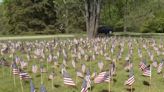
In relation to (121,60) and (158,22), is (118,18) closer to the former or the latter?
(158,22)

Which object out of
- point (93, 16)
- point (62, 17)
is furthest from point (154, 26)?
point (93, 16)

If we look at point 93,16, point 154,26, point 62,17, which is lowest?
point 154,26

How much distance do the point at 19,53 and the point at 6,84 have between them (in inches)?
317

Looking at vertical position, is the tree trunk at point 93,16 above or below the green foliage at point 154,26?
above

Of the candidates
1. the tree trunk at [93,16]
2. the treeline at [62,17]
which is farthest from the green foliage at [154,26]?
the tree trunk at [93,16]

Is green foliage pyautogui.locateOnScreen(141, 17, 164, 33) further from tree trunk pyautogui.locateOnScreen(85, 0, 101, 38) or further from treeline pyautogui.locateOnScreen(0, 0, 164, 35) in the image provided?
tree trunk pyautogui.locateOnScreen(85, 0, 101, 38)

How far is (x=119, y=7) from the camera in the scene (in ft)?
209

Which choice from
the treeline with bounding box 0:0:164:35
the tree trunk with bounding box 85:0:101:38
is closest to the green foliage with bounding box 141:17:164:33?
the treeline with bounding box 0:0:164:35

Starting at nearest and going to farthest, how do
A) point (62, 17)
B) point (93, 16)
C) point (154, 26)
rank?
point (93, 16), point (154, 26), point (62, 17)

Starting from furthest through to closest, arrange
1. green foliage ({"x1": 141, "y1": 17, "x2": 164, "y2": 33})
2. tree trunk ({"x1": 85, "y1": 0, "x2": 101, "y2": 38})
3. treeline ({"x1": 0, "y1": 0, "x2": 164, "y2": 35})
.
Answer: treeline ({"x1": 0, "y1": 0, "x2": 164, "y2": 35}) → green foliage ({"x1": 141, "y1": 17, "x2": 164, "y2": 33}) → tree trunk ({"x1": 85, "y1": 0, "x2": 101, "y2": 38})

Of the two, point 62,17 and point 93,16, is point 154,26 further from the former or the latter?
point 93,16

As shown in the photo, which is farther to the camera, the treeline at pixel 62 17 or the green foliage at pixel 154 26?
the treeline at pixel 62 17

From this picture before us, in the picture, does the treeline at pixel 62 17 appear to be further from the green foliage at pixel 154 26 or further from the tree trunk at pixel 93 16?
the tree trunk at pixel 93 16

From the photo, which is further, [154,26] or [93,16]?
[154,26]
